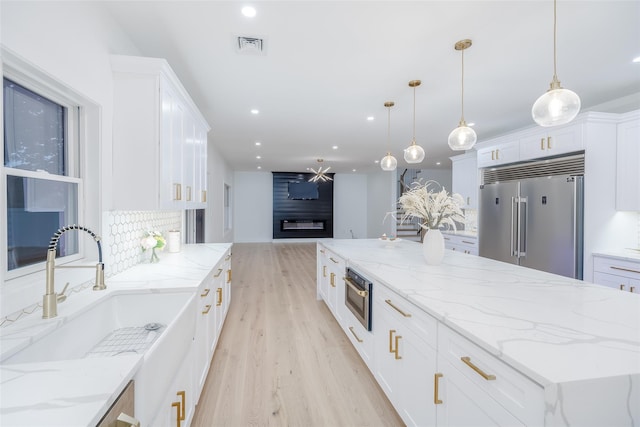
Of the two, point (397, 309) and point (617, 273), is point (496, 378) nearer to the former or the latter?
point (397, 309)

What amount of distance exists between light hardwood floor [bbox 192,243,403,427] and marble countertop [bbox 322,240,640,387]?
2.88ft

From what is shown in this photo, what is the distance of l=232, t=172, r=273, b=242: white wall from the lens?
34.5ft

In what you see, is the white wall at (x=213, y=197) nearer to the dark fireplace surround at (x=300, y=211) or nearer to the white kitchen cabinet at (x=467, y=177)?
the dark fireplace surround at (x=300, y=211)

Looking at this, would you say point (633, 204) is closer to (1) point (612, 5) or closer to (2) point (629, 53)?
(2) point (629, 53)

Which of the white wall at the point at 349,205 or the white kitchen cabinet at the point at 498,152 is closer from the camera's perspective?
the white kitchen cabinet at the point at 498,152

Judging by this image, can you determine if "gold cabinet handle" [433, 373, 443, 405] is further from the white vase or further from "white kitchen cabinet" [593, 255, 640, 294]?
"white kitchen cabinet" [593, 255, 640, 294]

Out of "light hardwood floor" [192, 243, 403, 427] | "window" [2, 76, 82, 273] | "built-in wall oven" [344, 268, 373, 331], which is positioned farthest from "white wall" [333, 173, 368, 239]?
"window" [2, 76, 82, 273]

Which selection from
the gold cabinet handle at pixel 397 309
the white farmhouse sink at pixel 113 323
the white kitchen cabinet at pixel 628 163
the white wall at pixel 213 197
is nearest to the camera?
the white farmhouse sink at pixel 113 323

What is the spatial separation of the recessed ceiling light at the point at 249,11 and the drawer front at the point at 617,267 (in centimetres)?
410

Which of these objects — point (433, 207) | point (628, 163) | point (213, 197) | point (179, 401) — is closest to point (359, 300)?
point (433, 207)

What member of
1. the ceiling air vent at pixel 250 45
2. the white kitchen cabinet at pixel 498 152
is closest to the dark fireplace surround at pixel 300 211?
the white kitchen cabinet at pixel 498 152

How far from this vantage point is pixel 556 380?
76 cm

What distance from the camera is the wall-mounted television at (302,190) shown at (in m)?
10.6

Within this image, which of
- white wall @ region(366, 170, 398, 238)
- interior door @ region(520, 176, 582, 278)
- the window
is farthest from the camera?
Result: white wall @ region(366, 170, 398, 238)
